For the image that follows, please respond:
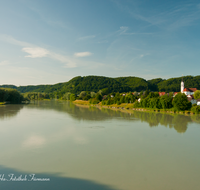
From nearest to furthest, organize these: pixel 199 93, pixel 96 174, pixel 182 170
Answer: pixel 96 174 → pixel 182 170 → pixel 199 93

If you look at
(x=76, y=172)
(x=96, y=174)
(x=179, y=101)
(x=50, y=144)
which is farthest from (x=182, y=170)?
(x=179, y=101)

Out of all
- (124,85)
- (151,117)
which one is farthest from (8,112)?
(124,85)

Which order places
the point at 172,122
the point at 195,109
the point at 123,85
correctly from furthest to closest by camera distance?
the point at 123,85, the point at 195,109, the point at 172,122

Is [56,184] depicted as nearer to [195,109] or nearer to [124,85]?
[195,109]

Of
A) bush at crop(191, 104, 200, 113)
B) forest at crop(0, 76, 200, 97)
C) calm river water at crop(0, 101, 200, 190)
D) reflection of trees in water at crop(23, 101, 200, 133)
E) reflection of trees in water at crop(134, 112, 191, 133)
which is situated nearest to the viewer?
calm river water at crop(0, 101, 200, 190)

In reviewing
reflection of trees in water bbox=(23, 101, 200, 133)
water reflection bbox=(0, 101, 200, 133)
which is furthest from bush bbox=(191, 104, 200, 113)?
reflection of trees in water bbox=(23, 101, 200, 133)

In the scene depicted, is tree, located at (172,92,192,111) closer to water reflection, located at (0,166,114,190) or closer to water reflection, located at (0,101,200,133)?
water reflection, located at (0,101,200,133)

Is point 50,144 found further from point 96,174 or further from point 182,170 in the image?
point 182,170

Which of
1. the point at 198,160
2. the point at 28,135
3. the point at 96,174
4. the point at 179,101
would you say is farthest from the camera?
the point at 179,101

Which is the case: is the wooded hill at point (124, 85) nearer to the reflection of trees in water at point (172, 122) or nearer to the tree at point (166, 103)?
the tree at point (166, 103)

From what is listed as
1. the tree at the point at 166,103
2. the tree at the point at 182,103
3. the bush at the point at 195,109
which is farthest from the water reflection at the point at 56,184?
the tree at the point at 166,103

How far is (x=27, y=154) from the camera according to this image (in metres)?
10.1

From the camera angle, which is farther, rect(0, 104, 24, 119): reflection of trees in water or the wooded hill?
the wooded hill

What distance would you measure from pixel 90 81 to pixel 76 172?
142m
